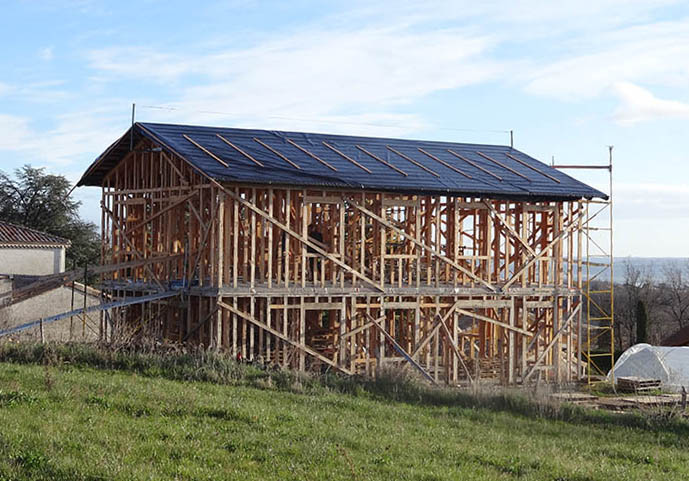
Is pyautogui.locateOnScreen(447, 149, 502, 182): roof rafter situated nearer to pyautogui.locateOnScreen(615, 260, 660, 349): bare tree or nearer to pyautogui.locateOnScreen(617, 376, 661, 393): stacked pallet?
pyautogui.locateOnScreen(617, 376, 661, 393): stacked pallet

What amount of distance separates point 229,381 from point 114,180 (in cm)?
1338

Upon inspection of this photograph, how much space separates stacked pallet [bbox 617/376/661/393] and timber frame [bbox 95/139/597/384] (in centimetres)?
157

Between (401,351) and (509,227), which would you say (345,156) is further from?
(401,351)

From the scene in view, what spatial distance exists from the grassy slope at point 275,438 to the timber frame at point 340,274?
673 centimetres

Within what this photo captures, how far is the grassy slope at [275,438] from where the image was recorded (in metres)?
11.2

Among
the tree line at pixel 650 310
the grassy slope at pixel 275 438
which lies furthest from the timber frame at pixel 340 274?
the tree line at pixel 650 310

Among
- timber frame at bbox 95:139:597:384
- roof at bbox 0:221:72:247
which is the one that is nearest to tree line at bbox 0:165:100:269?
roof at bbox 0:221:72:247

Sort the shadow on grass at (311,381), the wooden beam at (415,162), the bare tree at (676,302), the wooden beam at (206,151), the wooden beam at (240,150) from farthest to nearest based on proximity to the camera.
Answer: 1. the bare tree at (676,302)
2. the wooden beam at (415,162)
3. the wooden beam at (240,150)
4. the wooden beam at (206,151)
5. the shadow on grass at (311,381)

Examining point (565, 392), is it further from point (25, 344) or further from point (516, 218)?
point (25, 344)

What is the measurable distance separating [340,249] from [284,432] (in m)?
12.3

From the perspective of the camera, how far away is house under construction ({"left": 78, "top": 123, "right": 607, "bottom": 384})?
24.3m

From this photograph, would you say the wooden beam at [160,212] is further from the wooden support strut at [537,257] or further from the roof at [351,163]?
the wooden support strut at [537,257]

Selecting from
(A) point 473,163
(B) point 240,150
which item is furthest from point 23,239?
(A) point 473,163

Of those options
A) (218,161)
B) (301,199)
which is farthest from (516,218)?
(218,161)
